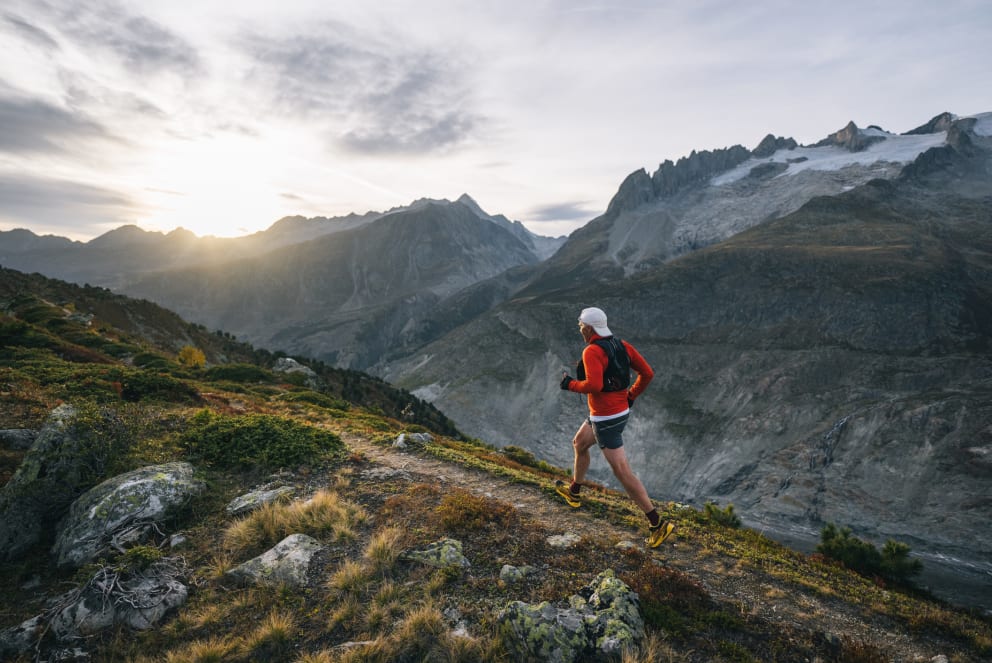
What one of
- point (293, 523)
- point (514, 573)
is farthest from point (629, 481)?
point (293, 523)

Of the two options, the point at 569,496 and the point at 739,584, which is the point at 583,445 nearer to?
the point at 569,496

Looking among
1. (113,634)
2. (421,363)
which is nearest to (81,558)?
(113,634)

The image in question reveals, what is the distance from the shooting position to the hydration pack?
7.64 metres

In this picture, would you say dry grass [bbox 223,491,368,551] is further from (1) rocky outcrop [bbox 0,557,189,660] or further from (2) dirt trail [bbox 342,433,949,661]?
(2) dirt trail [bbox 342,433,949,661]

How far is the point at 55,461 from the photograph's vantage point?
7539 millimetres

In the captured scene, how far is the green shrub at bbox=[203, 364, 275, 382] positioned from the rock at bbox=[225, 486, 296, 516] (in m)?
18.5

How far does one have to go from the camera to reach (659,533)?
791cm

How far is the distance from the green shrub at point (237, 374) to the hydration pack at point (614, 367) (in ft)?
79.2

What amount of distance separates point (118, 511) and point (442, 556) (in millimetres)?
5429

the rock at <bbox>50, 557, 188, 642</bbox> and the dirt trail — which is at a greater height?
the rock at <bbox>50, 557, 188, 642</bbox>

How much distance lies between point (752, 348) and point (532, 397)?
54033mm

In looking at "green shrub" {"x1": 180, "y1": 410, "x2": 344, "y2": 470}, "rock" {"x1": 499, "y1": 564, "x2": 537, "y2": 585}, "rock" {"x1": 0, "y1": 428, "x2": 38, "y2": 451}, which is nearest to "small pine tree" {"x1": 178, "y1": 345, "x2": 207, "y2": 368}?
"green shrub" {"x1": 180, "y1": 410, "x2": 344, "y2": 470}

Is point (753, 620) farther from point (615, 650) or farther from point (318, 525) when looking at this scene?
point (318, 525)

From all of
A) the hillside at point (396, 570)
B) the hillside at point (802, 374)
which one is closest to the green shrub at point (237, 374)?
the hillside at point (396, 570)
